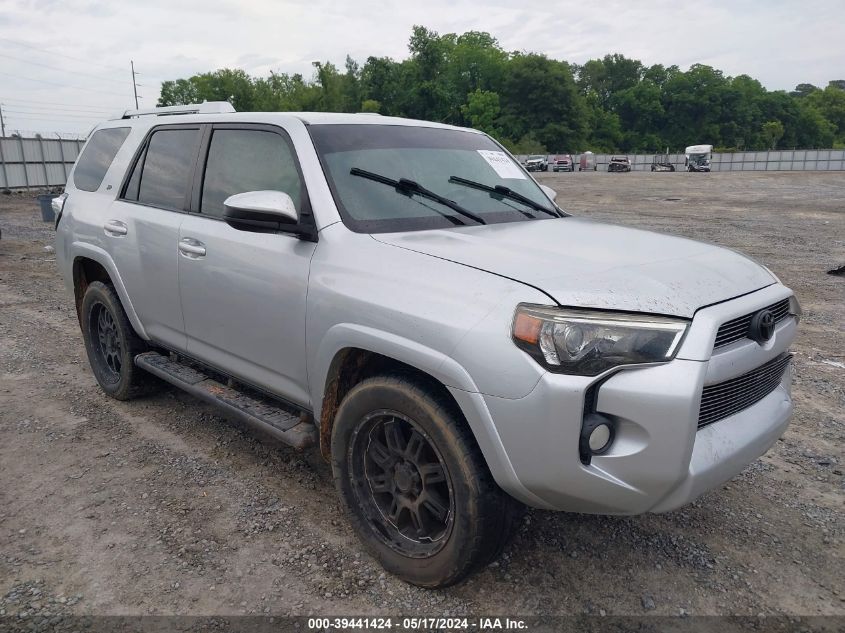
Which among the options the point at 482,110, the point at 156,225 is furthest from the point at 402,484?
the point at 482,110

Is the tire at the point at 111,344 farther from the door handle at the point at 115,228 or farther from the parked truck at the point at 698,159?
the parked truck at the point at 698,159

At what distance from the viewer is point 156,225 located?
397 cm

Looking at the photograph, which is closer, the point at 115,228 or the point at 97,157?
the point at 115,228

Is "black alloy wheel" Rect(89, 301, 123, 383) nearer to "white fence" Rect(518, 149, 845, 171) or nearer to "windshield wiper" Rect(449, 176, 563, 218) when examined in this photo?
"windshield wiper" Rect(449, 176, 563, 218)

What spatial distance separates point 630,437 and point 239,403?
2.13m

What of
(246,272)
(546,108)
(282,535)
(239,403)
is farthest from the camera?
(546,108)

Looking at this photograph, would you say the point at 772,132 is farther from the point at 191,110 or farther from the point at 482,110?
the point at 191,110

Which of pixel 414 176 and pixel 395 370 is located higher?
pixel 414 176

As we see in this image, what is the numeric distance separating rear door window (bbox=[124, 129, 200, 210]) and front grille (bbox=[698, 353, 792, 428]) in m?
3.00

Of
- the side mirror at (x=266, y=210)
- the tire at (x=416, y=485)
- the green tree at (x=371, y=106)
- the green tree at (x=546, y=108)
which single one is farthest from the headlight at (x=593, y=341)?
the green tree at (x=546, y=108)

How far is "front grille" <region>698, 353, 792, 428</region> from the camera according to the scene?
231 centimetres

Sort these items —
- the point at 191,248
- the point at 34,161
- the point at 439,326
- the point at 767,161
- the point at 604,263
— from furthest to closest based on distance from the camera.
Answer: the point at 767,161
the point at 34,161
the point at 191,248
the point at 604,263
the point at 439,326

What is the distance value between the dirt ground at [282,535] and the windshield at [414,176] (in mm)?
1515

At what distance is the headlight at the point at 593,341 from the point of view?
7.11 feet
